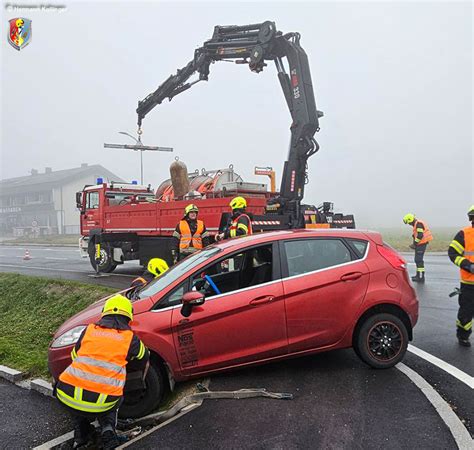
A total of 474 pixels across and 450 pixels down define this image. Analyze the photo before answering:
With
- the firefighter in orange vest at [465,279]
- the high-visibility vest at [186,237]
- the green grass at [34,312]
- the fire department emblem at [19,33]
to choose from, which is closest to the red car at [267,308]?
the firefighter in orange vest at [465,279]

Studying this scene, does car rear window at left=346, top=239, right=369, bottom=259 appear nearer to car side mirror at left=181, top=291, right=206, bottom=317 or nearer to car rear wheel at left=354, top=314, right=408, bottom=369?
car rear wheel at left=354, top=314, right=408, bottom=369

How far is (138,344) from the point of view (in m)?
3.12

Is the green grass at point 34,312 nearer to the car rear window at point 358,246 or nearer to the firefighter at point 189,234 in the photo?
the firefighter at point 189,234

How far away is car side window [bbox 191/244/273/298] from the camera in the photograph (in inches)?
157

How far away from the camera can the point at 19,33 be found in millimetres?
13141

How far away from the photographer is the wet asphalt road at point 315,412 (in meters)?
2.94

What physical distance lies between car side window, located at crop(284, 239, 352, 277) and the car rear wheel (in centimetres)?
70

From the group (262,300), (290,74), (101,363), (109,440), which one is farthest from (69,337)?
(290,74)

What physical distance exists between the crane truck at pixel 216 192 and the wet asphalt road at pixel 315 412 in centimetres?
481

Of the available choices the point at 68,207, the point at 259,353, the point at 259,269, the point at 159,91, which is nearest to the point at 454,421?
the point at 259,353

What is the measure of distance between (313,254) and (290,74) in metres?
6.52

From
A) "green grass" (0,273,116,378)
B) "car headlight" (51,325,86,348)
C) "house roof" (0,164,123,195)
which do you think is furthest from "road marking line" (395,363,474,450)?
"house roof" (0,164,123,195)

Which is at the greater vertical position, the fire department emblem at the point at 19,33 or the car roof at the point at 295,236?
the fire department emblem at the point at 19,33

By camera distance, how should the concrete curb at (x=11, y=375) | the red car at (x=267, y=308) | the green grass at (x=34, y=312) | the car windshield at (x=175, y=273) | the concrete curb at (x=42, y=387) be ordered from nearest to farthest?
1. the red car at (x=267, y=308)
2. the car windshield at (x=175, y=273)
3. the concrete curb at (x=42, y=387)
4. the concrete curb at (x=11, y=375)
5. the green grass at (x=34, y=312)
